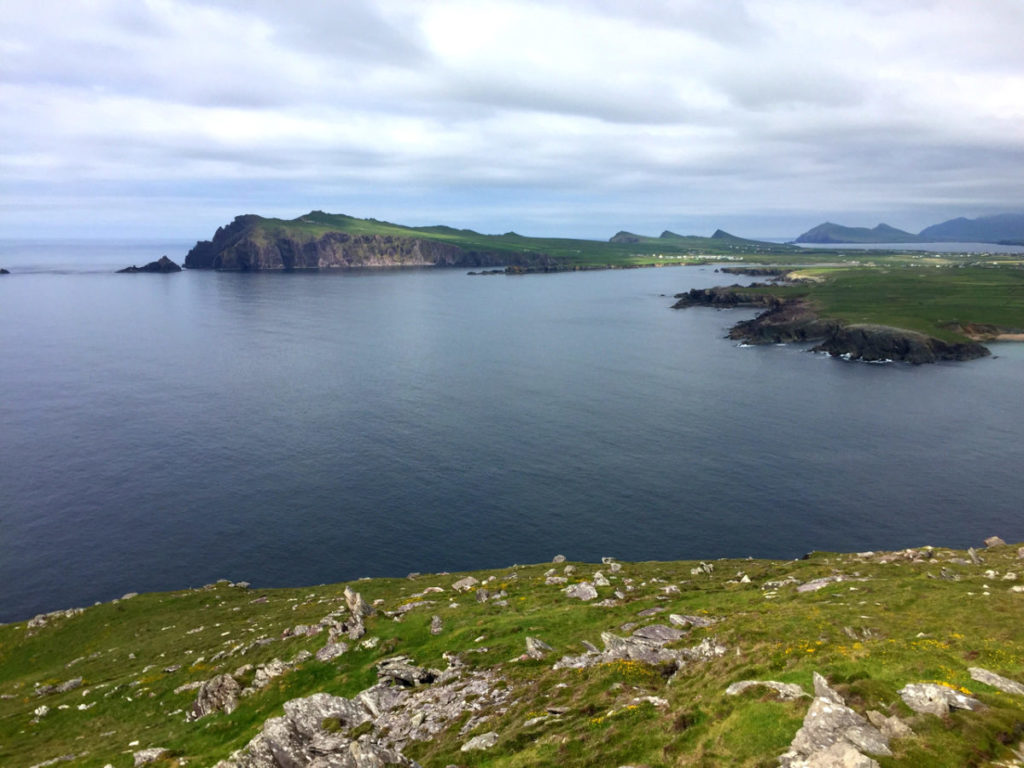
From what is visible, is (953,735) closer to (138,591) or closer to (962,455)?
(138,591)

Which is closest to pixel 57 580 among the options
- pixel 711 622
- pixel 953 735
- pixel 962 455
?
pixel 711 622

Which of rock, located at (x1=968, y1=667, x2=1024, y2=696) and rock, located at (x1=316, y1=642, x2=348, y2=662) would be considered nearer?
rock, located at (x1=968, y1=667, x2=1024, y2=696)

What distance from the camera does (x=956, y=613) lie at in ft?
112

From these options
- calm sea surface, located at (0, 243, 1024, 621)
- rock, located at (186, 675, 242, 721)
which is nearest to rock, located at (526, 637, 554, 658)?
rock, located at (186, 675, 242, 721)

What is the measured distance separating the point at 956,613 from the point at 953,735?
54.2ft

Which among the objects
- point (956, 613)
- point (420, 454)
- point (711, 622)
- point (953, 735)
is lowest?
point (420, 454)

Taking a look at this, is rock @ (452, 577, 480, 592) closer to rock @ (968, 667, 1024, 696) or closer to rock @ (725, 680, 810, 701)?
rock @ (725, 680, 810, 701)

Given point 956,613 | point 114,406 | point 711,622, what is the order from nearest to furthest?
1. point 956,613
2. point 711,622
3. point 114,406

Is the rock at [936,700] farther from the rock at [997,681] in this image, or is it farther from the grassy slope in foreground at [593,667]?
the rock at [997,681]

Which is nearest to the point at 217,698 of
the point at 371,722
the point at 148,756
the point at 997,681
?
the point at 148,756

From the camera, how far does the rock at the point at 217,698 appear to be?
3884 centimetres

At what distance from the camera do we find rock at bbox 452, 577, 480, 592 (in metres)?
55.8

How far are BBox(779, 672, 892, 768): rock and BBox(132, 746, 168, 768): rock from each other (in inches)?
1318

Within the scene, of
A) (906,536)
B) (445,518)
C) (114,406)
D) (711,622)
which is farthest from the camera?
(114,406)
